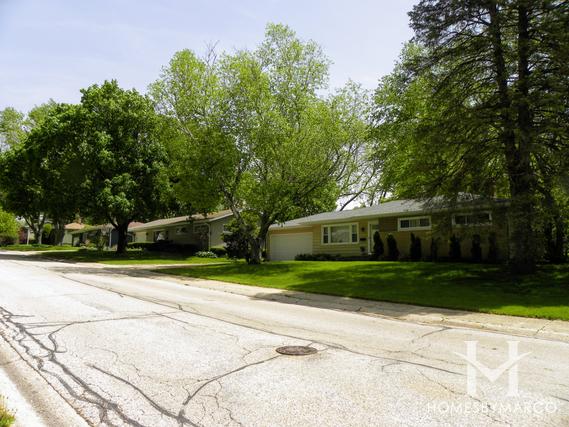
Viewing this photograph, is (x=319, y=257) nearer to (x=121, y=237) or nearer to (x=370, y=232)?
(x=370, y=232)

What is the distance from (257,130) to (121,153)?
1715cm

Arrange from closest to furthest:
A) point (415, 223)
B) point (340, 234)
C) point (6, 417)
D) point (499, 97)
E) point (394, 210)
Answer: point (6, 417) → point (499, 97) → point (415, 223) → point (394, 210) → point (340, 234)

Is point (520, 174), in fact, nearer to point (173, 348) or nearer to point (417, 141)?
point (417, 141)

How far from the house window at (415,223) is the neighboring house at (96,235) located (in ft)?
151

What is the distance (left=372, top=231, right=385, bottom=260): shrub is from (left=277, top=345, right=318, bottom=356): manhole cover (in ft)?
70.8

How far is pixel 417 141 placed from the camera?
1812 centimetres

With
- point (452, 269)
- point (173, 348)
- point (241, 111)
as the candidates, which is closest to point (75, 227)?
point (241, 111)

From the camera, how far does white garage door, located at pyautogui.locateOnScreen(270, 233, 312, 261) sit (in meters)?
35.7

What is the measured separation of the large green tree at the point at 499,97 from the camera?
15.4 m

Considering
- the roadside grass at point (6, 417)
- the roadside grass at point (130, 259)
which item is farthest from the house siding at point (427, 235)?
the roadside grass at point (6, 417)

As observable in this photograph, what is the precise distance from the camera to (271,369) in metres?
6.25

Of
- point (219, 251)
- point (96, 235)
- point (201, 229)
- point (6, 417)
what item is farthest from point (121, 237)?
point (6, 417)

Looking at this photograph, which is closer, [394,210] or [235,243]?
[394,210]

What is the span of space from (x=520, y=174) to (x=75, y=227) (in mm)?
85539
